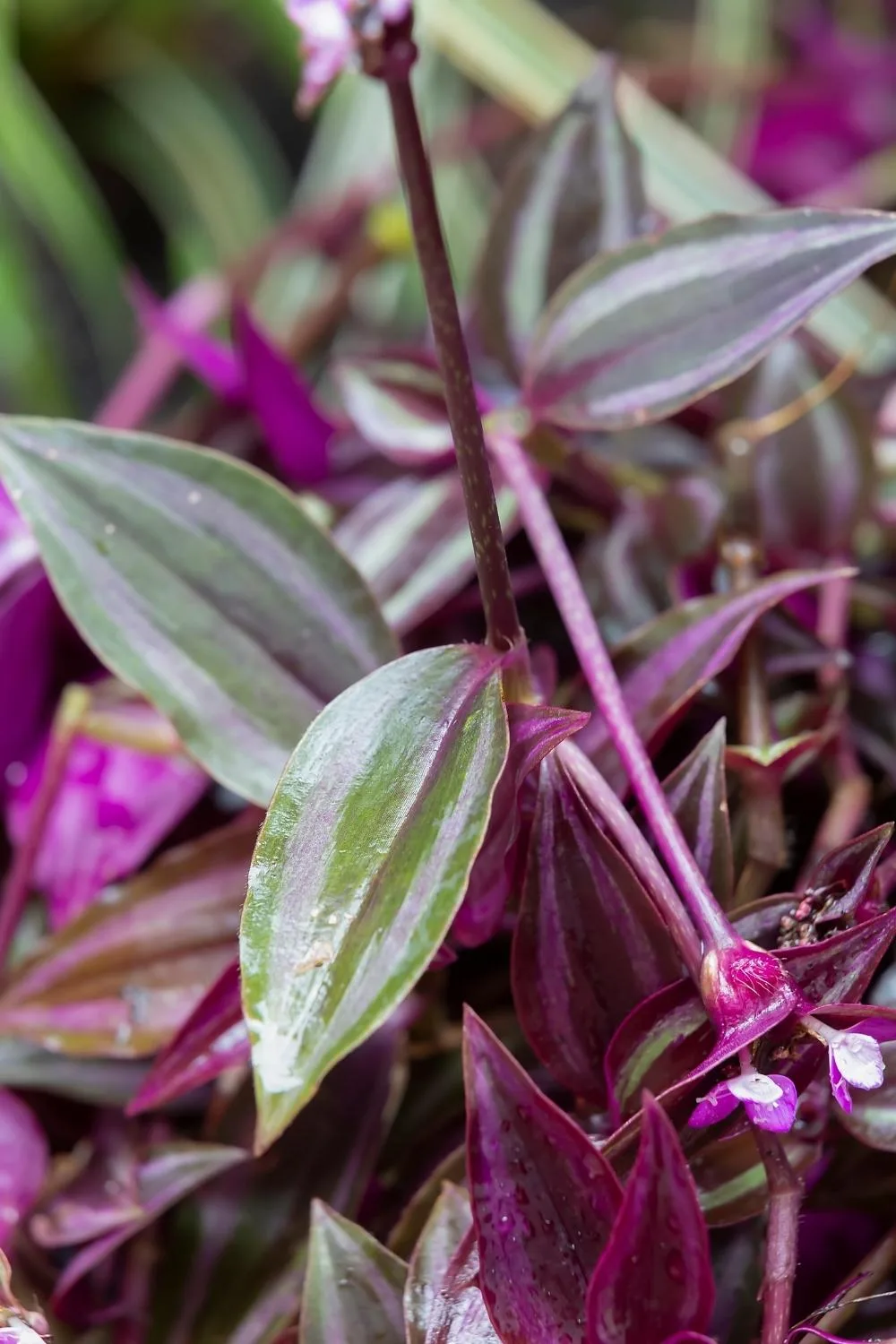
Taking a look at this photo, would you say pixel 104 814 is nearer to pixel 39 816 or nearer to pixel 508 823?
pixel 39 816

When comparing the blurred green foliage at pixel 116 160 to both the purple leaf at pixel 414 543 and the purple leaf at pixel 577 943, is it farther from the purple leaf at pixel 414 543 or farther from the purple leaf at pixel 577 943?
the purple leaf at pixel 577 943

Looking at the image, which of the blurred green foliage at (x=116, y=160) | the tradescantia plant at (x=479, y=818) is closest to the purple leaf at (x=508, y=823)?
the tradescantia plant at (x=479, y=818)

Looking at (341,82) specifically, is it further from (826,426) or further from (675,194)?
(826,426)

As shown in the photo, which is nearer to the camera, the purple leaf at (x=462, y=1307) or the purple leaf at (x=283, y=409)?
the purple leaf at (x=462, y=1307)

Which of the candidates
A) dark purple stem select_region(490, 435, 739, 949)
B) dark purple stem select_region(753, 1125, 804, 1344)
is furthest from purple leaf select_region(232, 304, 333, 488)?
dark purple stem select_region(753, 1125, 804, 1344)

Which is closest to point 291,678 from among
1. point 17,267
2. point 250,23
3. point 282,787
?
point 282,787

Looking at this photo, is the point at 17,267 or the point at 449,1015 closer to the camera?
the point at 449,1015

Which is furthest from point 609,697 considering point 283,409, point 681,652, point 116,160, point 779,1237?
point 116,160
